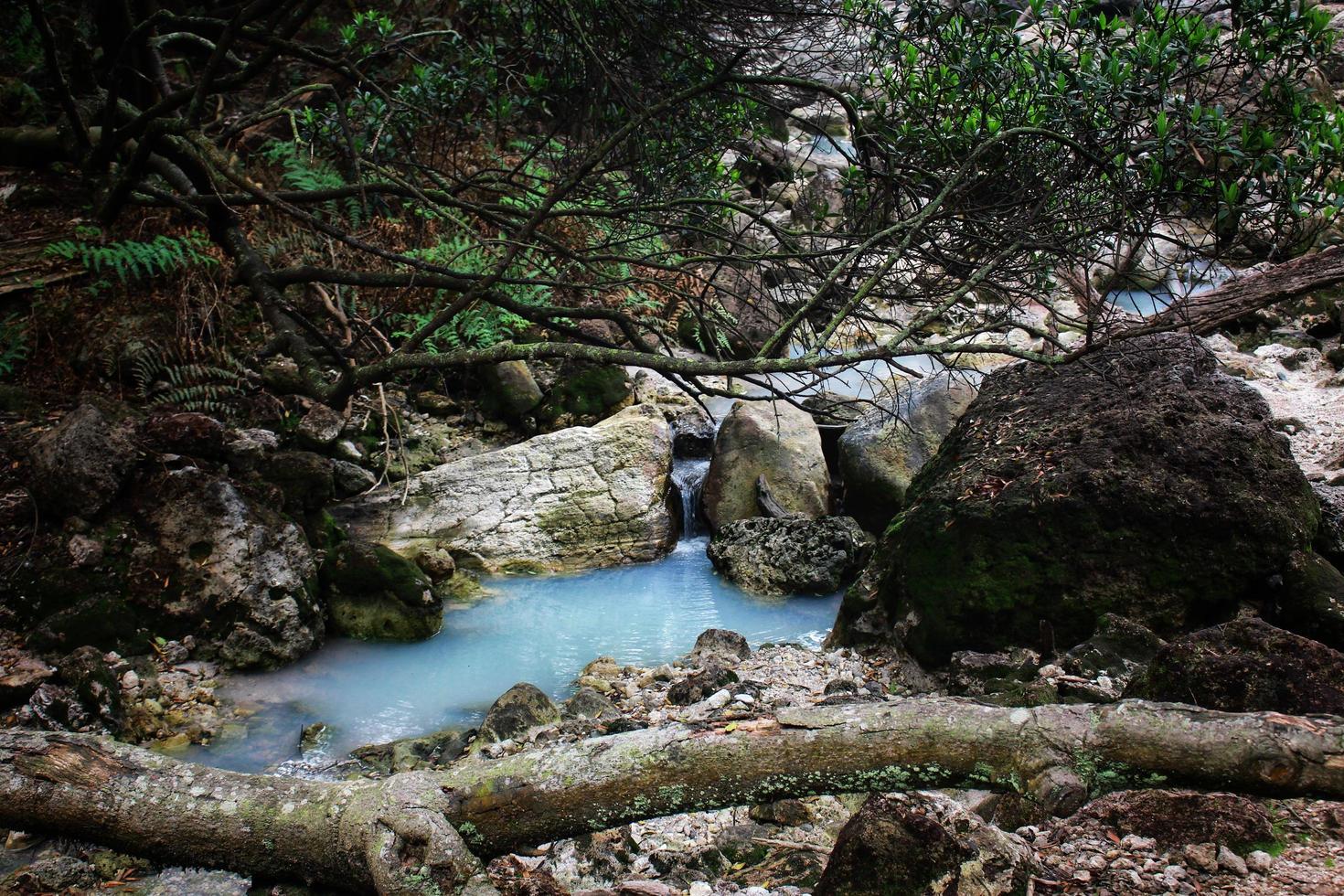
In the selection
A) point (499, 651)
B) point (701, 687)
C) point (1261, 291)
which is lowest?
point (499, 651)

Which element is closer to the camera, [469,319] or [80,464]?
[80,464]

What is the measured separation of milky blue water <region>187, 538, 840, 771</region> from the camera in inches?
193

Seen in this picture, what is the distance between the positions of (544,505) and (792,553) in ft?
7.17

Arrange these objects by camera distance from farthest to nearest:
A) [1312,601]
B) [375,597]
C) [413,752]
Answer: [375,597] → [413,752] → [1312,601]

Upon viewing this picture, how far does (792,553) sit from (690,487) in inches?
66.9

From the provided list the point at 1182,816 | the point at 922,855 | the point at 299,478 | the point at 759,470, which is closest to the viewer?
the point at 922,855

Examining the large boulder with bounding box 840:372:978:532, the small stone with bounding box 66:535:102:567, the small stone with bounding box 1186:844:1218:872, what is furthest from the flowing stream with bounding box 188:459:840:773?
the small stone with bounding box 1186:844:1218:872

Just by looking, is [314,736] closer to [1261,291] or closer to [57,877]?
[57,877]

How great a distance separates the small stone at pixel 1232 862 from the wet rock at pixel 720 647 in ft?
10.3

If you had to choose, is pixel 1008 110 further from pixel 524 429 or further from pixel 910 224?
pixel 524 429

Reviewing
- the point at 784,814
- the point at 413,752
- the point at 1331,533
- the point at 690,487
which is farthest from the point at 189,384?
the point at 1331,533

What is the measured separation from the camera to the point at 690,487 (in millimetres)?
8562

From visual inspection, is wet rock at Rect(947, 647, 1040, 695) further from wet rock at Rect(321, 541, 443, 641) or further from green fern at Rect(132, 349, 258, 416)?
green fern at Rect(132, 349, 258, 416)

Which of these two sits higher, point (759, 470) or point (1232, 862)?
point (759, 470)
